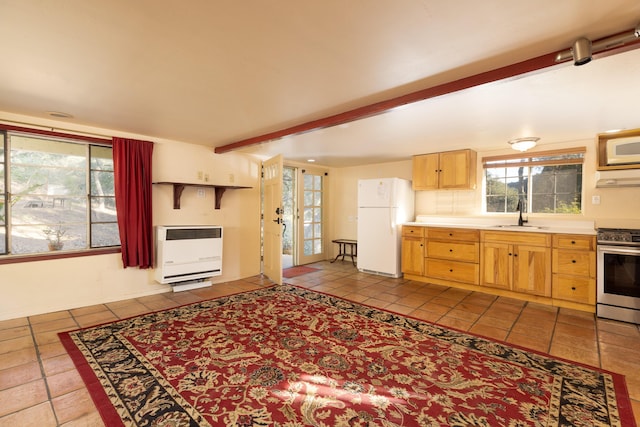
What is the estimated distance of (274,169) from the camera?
15.3ft

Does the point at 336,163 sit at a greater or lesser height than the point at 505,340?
greater

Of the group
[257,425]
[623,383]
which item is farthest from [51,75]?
[623,383]

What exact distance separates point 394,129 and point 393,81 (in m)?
1.34

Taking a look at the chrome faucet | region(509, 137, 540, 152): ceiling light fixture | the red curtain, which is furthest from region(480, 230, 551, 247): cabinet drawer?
the red curtain

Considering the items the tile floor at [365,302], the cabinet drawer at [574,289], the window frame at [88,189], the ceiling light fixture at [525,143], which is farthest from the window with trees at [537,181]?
the window frame at [88,189]

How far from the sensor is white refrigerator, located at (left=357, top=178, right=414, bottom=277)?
16.3ft

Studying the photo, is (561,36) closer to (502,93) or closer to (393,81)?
(502,93)

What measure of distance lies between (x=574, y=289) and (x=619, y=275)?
0.44 m

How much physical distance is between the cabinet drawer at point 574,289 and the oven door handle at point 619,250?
1.28ft

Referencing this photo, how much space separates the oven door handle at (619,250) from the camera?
119 inches

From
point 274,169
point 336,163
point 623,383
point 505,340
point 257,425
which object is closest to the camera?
point 257,425

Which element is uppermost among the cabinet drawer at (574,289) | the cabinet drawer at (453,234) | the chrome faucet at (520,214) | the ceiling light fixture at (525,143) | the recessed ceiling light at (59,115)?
the recessed ceiling light at (59,115)

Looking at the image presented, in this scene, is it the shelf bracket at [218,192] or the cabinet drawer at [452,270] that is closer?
the cabinet drawer at [452,270]

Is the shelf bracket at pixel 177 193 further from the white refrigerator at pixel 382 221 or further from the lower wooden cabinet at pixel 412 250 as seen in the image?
the lower wooden cabinet at pixel 412 250
